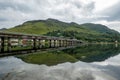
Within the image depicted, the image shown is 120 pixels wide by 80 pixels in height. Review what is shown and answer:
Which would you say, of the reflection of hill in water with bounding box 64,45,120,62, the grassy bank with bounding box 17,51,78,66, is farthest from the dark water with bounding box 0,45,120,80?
the reflection of hill in water with bounding box 64,45,120,62

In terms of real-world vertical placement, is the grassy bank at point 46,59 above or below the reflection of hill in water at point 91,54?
above

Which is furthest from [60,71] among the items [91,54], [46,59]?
[91,54]

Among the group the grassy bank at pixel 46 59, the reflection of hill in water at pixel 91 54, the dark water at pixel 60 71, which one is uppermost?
the dark water at pixel 60 71

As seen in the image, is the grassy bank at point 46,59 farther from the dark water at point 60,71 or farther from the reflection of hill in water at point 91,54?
the dark water at point 60,71

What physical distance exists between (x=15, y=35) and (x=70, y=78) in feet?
194

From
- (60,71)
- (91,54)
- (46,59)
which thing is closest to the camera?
(60,71)

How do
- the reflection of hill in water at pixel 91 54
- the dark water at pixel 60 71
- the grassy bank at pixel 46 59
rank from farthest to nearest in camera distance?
the reflection of hill in water at pixel 91 54 → the grassy bank at pixel 46 59 → the dark water at pixel 60 71

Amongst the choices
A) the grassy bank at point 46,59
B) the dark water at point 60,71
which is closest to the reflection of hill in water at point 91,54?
the grassy bank at point 46,59

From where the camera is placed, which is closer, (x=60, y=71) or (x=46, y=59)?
(x=60, y=71)

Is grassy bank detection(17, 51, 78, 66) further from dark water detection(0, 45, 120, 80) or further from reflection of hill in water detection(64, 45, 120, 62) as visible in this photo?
dark water detection(0, 45, 120, 80)

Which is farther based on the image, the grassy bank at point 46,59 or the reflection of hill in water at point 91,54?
the reflection of hill in water at point 91,54

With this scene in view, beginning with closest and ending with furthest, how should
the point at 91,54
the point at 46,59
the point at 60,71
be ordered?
1. the point at 60,71
2. the point at 46,59
3. the point at 91,54

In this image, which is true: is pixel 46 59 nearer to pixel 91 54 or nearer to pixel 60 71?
pixel 60 71

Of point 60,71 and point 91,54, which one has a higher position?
point 60,71
